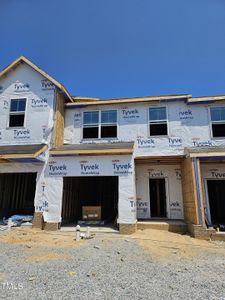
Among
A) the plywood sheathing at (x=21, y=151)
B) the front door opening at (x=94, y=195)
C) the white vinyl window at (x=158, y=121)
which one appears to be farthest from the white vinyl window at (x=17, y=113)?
the white vinyl window at (x=158, y=121)

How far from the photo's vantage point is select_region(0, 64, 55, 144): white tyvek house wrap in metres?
10.6

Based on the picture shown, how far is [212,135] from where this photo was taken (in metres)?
10.8

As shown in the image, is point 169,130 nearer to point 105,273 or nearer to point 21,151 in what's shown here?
point 21,151

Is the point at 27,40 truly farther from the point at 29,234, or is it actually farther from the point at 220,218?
the point at 220,218

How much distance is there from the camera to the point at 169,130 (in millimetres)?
11070

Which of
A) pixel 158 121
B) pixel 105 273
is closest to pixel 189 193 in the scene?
pixel 158 121

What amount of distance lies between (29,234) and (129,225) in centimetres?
440

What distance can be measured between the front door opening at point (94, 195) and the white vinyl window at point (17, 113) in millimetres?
4438

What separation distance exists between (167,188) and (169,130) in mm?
3443

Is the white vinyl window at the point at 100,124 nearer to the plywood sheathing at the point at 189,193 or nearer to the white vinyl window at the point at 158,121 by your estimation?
the white vinyl window at the point at 158,121

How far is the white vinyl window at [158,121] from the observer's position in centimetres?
1121

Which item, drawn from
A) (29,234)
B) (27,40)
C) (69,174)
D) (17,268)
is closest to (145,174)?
(69,174)

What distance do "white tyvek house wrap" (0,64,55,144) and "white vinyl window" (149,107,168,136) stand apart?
5.58 meters

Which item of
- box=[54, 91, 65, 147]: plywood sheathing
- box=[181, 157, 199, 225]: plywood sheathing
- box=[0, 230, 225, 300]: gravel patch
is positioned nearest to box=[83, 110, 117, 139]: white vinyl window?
box=[54, 91, 65, 147]: plywood sheathing
